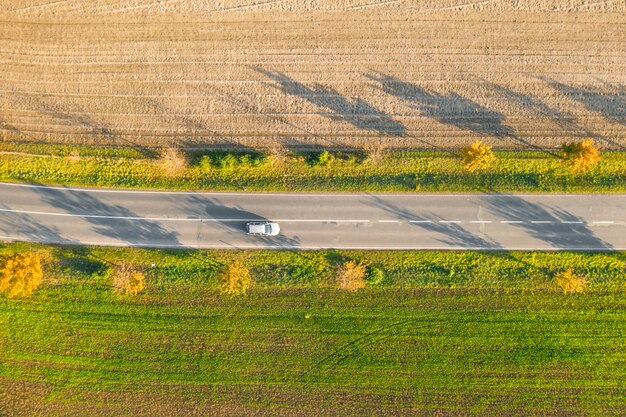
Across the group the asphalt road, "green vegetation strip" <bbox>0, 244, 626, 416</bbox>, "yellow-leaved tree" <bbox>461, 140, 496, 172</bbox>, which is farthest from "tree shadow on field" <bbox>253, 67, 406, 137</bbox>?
"green vegetation strip" <bbox>0, 244, 626, 416</bbox>

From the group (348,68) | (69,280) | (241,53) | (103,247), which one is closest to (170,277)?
(103,247)

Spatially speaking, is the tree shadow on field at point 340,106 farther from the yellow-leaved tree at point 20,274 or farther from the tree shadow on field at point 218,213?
the yellow-leaved tree at point 20,274

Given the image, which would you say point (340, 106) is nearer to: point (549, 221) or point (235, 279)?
point (235, 279)

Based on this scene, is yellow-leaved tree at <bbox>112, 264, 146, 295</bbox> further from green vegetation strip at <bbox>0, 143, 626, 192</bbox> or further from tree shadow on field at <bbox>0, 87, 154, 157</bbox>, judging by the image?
tree shadow on field at <bbox>0, 87, 154, 157</bbox>

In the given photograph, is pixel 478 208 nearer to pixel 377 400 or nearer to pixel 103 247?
pixel 377 400

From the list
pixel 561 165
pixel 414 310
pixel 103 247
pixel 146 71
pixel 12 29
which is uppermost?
pixel 12 29

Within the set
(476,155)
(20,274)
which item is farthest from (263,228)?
(20,274)

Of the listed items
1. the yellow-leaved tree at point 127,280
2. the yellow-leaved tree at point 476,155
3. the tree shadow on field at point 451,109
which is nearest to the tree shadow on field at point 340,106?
the tree shadow on field at point 451,109
